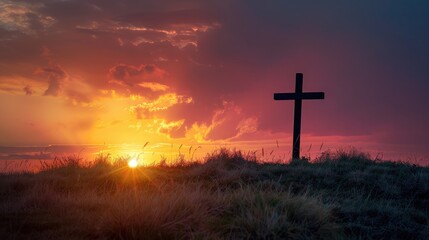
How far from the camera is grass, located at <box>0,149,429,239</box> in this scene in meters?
7.04

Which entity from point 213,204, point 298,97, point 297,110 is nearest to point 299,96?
point 298,97

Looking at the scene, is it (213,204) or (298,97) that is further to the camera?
(298,97)

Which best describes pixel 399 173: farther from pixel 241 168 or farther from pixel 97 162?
pixel 97 162

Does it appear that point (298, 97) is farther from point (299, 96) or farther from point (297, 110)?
point (297, 110)

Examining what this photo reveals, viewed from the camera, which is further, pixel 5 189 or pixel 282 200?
pixel 5 189

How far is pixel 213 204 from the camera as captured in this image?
8.04 m

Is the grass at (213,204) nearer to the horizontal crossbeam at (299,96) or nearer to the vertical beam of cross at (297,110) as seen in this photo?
the vertical beam of cross at (297,110)

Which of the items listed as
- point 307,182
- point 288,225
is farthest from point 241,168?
point 288,225

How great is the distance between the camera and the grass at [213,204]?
7.04m

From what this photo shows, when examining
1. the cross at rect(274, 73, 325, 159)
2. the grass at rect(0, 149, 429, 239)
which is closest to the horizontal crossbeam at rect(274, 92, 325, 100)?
the cross at rect(274, 73, 325, 159)

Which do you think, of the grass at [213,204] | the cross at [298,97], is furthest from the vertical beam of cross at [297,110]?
the grass at [213,204]

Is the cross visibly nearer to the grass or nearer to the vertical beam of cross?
the vertical beam of cross

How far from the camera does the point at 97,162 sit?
584 inches

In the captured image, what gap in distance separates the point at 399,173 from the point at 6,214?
10788mm
